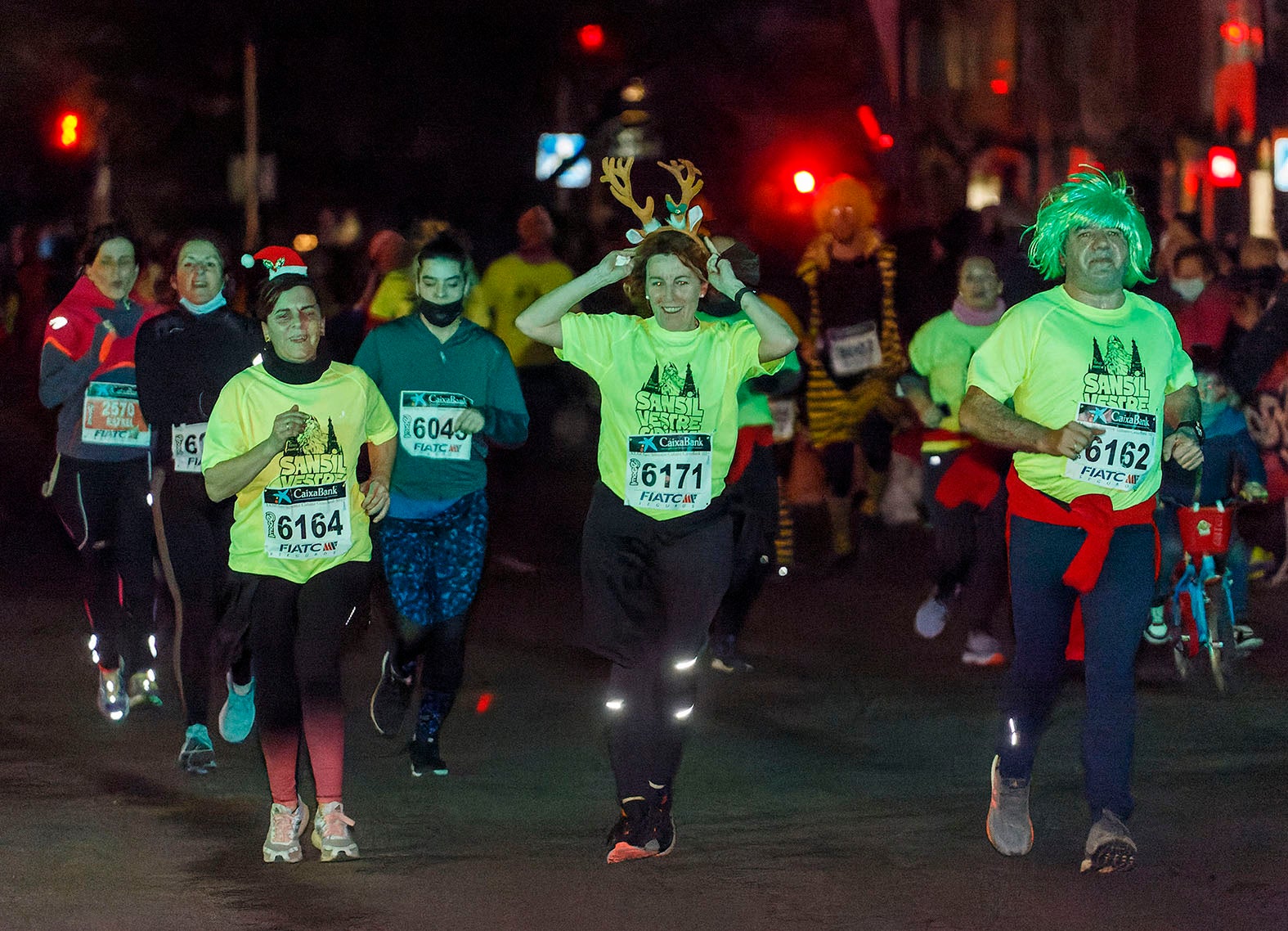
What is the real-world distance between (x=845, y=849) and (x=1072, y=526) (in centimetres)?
120

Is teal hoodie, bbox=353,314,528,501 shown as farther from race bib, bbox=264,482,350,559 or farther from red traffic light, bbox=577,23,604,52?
red traffic light, bbox=577,23,604,52

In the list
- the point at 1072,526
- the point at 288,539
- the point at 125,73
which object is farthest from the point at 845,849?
the point at 125,73

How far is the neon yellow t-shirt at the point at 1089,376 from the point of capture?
6.42 metres

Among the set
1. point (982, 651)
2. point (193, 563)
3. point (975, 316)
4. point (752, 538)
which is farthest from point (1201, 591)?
point (193, 563)

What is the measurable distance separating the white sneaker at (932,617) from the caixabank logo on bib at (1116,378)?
13.4ft

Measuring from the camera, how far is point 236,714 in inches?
318

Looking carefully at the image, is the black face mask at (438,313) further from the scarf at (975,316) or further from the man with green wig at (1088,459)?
the scarf at (975,316)

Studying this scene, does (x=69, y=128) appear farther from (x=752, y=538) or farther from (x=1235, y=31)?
(x=752, y=538)

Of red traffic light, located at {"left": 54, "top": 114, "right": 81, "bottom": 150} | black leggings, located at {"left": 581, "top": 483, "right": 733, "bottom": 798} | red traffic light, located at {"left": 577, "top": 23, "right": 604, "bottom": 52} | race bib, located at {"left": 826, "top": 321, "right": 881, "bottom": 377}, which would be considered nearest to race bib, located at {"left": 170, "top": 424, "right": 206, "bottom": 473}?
black leggings, located at {"left": 581, "top": 483, "right": 733, "bottom": 798}

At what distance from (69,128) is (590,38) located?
12318mm

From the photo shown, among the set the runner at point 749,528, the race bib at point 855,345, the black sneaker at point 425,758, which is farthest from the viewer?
the race bib at point 855,345

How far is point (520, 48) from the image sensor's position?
89.7 feet

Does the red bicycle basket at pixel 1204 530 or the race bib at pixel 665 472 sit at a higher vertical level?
the race bib at pixel 665 472

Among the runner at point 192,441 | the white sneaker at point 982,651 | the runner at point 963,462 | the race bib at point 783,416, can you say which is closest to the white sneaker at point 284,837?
the runner at point 192,441
